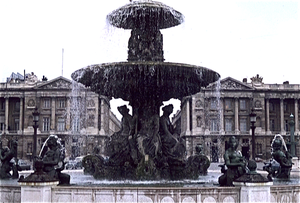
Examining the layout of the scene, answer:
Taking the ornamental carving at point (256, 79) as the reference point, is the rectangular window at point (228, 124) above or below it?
below

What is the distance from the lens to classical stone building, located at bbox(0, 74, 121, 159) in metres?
79.4

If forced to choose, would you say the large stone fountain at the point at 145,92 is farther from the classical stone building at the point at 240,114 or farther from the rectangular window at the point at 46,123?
the rectangular window at the point at 46,123

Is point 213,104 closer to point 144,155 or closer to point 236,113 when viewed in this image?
point 236,113

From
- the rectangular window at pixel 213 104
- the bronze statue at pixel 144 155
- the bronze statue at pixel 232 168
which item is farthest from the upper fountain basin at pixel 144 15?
A: the rectangular window at pixel 213 104

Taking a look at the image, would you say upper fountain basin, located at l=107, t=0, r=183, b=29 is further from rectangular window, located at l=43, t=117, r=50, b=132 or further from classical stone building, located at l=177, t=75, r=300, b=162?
rectangular window, located at l=43, t=117, r=50, b=132

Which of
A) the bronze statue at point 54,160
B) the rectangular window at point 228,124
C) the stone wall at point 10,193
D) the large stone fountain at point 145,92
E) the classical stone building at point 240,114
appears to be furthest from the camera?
→ the rectangular window at point 228,124

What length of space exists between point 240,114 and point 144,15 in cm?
7205

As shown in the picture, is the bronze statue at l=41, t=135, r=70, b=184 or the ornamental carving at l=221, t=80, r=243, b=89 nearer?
the bronze statue at l=41, t=135, r=70, b=184

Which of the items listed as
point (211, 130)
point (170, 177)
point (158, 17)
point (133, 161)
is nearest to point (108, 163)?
point (133, 161)

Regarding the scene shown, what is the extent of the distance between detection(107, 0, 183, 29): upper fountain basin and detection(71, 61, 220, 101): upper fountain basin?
Answer: 6.26ft

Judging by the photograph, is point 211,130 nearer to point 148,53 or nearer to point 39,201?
point 148,53

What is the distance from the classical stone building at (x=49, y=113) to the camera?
260 feet

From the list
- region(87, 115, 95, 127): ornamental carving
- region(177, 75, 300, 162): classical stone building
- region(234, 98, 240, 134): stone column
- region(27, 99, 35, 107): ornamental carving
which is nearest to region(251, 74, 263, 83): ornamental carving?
region(177, 75, 300, 162): classical stone building

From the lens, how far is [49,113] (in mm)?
82312
